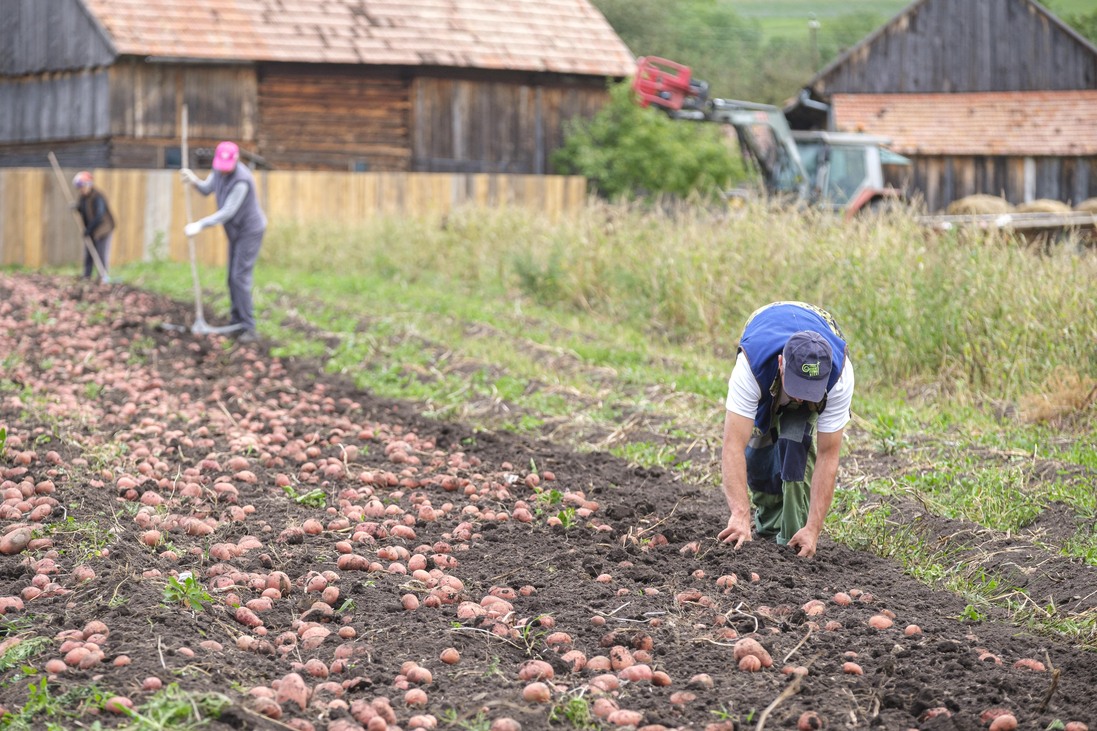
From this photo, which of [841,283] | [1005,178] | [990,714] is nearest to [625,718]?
[990,714]

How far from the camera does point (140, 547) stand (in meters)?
4.61

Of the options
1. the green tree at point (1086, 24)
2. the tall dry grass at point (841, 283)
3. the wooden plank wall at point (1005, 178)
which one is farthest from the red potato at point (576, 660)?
the green tree at point (1086, 24)

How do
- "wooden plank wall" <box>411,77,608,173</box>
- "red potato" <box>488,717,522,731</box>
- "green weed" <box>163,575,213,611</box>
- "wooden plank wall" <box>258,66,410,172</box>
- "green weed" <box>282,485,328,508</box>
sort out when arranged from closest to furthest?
"red potato" <box>488,717,522,731</box>, "green weed" <box>163,575,213,611</box>, "green weed" <box>282,485,328,508</box>, "wooden plank wall" <box>258,66,410,172</box>, "wooden plank wall" <box>411,77,608,173</box>

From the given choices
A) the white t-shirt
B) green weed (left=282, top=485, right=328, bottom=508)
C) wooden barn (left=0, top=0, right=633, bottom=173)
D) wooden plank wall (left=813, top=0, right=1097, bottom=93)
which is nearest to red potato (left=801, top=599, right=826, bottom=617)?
the white t-shirt

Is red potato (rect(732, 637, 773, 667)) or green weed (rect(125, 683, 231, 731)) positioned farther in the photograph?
red potato (rect(732, 637, 773, 667))

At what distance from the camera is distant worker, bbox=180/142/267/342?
1040 centimetres

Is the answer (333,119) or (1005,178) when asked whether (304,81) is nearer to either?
(333,119)

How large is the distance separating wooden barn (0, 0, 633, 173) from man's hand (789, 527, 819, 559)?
2049 cm

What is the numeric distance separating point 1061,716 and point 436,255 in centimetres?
1245

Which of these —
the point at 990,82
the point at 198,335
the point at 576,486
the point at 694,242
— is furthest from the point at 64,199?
the point at 990,82

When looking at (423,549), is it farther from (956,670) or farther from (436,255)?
(436,255)

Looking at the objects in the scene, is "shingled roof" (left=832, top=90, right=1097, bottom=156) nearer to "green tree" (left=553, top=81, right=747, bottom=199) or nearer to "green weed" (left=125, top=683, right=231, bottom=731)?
"green tree" (left=553, top=81, right=747, bottom=199)

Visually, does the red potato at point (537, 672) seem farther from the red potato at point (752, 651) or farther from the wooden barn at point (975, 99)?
the wooden barn at point (975, 99)

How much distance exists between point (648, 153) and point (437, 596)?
70.8 feet
